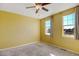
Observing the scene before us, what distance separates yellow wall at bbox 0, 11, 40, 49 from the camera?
2.67 m

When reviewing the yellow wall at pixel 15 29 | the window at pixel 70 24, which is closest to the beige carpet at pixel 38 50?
the yellow wall at pixel 15 29

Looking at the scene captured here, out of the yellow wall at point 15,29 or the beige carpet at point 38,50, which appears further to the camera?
the yellow wall at point 15,29

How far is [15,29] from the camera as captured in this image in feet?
9.58

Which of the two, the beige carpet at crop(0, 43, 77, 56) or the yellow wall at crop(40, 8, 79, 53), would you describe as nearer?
the beige carpet at crop(0, 43, 77, 56)

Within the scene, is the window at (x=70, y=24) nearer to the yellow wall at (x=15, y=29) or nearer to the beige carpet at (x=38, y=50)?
the beige carpet at (x=38, y=50)

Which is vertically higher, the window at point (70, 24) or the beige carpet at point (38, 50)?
the window at point (70, 24)

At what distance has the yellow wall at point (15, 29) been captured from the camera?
8.77ft

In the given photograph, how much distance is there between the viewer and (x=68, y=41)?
2.85m

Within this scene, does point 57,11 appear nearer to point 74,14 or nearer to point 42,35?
point 74,14

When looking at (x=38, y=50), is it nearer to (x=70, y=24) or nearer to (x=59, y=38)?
(x=59, y=38)

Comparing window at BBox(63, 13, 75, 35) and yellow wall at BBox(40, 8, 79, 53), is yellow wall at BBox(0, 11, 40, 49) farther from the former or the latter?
window at BBox(63, 13, 75, 35)

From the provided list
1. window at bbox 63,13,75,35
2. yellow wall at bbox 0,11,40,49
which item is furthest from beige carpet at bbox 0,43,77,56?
window at bbox 63,13,75,35

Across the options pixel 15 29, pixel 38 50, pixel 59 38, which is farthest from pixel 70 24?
pixel 15 29

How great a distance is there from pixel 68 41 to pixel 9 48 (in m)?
1.80
